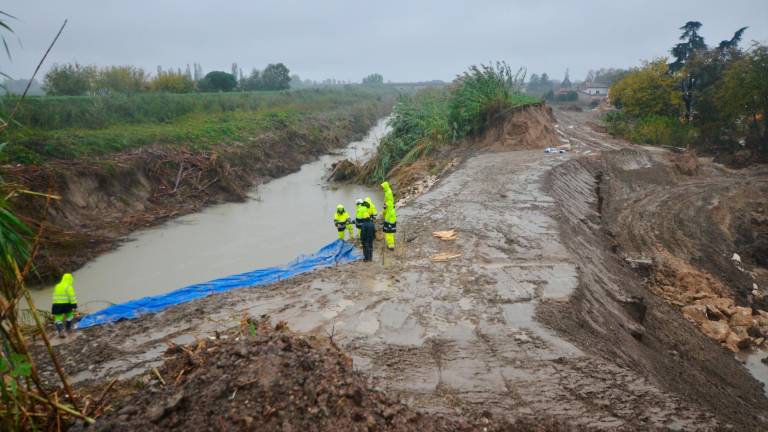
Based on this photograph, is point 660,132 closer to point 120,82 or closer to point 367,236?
point 367,236

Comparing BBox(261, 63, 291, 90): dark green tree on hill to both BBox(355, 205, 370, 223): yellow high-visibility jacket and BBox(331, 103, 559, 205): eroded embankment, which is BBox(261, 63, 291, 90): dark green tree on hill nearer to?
BBox(331, 103, 559, 205): eroded embankment

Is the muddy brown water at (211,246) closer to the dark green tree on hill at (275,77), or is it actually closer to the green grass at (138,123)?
the green grass at (138,123)

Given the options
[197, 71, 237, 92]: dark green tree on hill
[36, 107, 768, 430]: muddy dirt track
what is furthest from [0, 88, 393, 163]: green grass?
[197, 71, 237, 92]: dark green tree on hill

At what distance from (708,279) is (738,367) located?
365 centimetres

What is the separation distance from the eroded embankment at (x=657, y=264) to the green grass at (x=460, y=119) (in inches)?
208

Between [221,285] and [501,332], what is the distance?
5.04 m

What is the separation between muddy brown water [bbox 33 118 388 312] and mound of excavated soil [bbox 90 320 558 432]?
502 centimetres

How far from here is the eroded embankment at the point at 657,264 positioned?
6.00 metres

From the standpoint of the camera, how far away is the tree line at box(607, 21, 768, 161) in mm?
20609

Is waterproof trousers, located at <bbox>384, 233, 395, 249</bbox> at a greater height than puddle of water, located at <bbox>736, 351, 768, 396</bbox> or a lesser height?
greater

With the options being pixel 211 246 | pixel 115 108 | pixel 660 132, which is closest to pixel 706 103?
pixel 660 132

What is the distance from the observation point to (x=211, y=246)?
40.5ft

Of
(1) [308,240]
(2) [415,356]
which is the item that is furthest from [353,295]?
(1) [308,240]

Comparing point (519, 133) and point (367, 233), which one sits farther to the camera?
point (519, 133)
